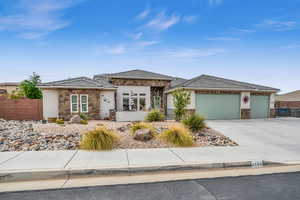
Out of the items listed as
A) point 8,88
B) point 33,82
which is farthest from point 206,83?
point 8,88

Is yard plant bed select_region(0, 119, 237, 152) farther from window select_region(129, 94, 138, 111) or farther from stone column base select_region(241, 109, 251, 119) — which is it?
window select_region(129, 94, 138, 111)

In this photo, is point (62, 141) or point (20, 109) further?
point (20, 109)

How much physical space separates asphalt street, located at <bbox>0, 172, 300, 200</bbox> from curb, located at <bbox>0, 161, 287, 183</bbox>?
58 cm

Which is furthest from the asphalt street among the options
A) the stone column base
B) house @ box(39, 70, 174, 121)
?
the stone column base

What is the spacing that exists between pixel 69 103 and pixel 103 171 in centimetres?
1071

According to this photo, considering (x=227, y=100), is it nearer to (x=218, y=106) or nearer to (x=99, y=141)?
(x=218, y=106)

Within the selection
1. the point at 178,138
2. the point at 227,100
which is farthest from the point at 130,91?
Result: the point at 178,138

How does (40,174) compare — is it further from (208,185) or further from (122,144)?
(208,185)

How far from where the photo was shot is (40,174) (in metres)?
3.21

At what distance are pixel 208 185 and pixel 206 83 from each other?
38.1 ft

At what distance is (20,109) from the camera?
12273mm

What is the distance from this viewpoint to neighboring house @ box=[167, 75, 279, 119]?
12.5 meters

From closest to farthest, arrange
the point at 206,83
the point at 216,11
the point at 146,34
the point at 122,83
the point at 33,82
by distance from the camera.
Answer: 1. the point at 216,11
2. the point at 146,34
3. the point at 206,83
4. the point at 122,83
5. the point at 33,82

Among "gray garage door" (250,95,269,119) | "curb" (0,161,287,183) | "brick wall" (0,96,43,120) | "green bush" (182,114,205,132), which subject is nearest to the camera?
"curb" (0,161,287,183)
